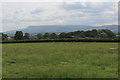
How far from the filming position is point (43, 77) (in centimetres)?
920

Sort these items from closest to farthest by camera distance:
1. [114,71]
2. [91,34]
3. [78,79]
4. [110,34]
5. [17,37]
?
1. [78,79]
2. [114,71]
3. [17,37]
4. [91,34]
5. [110,34]

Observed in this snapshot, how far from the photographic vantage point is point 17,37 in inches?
2395

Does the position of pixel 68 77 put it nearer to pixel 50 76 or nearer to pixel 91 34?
pixel 50 76

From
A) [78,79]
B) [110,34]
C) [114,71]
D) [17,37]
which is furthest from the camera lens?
[110,34]

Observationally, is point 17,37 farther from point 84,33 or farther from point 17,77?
point 17,77

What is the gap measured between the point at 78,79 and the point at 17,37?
5423 cm

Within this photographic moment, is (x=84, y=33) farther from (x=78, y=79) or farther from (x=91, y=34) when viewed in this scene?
(x=78, y=79)

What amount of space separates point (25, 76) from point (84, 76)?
10.1ft

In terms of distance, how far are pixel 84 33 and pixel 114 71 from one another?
3417 inches

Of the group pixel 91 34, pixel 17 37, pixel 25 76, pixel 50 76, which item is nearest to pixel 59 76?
pixel 50 76

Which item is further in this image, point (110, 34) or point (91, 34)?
point (110, 34)

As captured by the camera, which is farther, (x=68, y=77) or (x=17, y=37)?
(x=17, y=37)

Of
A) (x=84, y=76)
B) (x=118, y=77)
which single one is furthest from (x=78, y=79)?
(x=118, y=77)

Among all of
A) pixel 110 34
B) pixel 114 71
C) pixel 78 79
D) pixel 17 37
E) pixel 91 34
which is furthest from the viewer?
pixel 110 34
